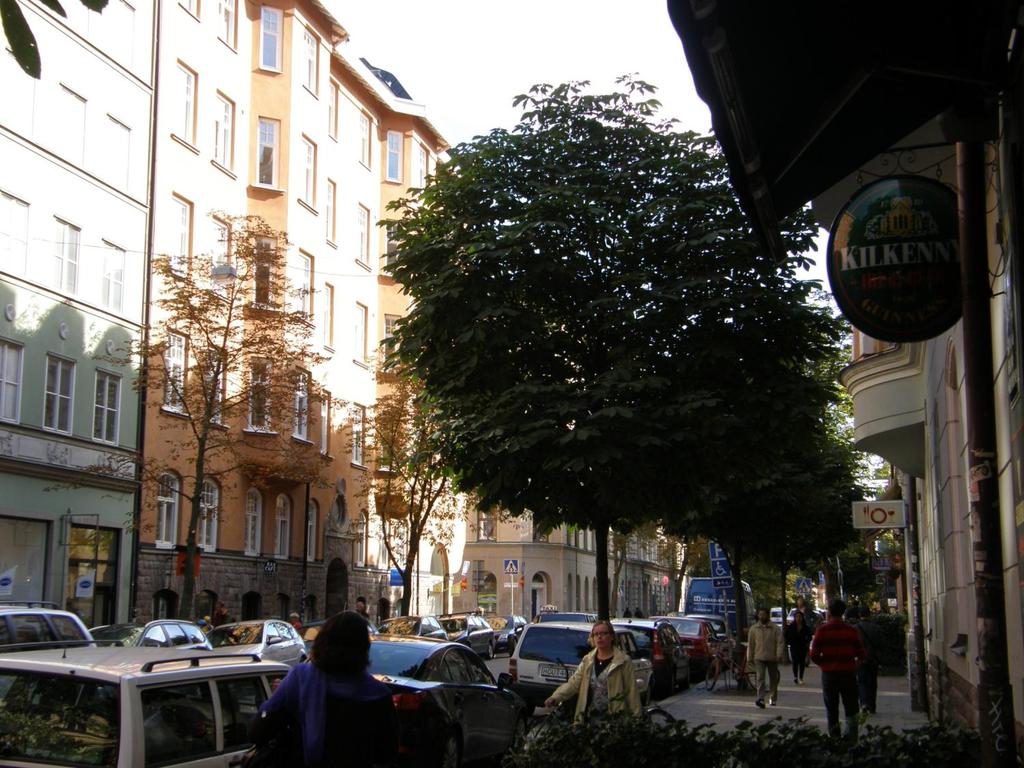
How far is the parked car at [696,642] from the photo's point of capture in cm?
3309

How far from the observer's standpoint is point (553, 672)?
19281 millimetres

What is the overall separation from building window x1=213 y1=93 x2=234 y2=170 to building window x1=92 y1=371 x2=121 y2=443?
392 inches

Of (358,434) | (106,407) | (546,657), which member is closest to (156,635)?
(546,657)

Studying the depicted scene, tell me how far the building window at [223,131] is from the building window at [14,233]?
10994 mm

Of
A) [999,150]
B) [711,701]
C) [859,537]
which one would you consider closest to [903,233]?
[999,150]

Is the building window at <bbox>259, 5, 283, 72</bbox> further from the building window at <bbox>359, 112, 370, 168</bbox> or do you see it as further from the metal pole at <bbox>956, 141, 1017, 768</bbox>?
the metal pole at <bbox>956, 141, 1017, 768</bbox>

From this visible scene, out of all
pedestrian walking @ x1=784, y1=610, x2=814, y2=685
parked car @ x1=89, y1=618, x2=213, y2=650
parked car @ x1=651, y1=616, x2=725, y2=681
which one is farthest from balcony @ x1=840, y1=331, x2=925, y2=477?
parked car @ x1=651, y1=616, x2=725, y2=681

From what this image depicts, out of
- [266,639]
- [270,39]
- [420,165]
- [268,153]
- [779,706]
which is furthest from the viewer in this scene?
[420,165]

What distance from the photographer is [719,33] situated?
5062mm

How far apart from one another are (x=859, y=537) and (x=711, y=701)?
15.9 meters

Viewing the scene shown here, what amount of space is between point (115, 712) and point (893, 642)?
31247 mm

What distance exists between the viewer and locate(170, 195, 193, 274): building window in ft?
120

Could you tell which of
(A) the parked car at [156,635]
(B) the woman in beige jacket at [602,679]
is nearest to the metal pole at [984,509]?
(B) the woman in beige jacket at [602,679]

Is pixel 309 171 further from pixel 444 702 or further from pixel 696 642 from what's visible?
pixel 444 702
